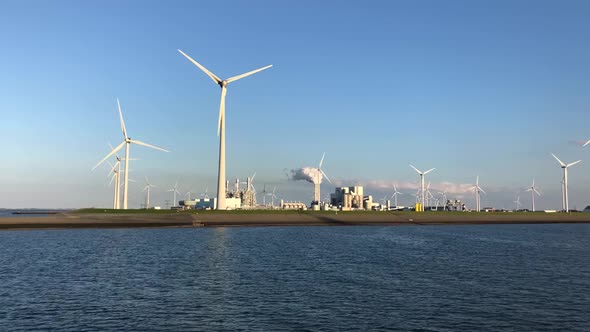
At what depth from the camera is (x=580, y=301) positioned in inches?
1642

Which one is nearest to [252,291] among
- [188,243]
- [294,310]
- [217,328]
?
[294,310]

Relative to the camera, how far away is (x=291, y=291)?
46.3 meters

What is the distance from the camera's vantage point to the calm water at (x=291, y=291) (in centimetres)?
3441

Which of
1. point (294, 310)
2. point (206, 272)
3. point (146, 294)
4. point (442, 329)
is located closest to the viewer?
point (442, 329)

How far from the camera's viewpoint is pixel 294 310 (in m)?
38.2

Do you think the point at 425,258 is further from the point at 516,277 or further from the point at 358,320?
the point at 358,320

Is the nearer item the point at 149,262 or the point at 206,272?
the point at 206,272

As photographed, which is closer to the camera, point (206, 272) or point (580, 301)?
point (580, 301)

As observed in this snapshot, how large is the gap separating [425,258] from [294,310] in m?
43.1

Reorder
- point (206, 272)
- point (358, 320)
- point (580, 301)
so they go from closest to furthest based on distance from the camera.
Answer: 1. point (358, 320)
2. point (580, 301)
3. point (206, 272)

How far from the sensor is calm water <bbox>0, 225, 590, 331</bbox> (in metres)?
34.4

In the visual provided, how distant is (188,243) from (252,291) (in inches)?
2234

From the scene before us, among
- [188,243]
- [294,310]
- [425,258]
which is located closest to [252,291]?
[294,310]

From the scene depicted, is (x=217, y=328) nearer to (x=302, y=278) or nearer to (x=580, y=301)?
(x=302, y=278)
